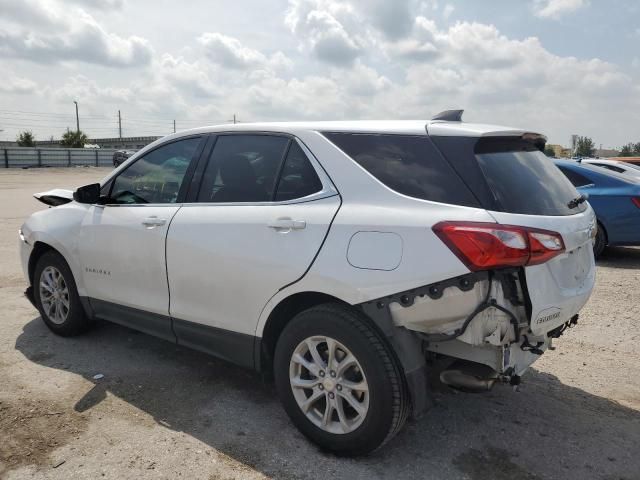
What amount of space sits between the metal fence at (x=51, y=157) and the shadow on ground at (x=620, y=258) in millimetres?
44312

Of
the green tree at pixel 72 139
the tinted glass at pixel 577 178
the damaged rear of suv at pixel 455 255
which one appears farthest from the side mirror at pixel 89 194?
the green tree at pixel 72 139

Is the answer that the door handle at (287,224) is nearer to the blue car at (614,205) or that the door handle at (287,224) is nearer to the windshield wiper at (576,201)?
the windshield wiper at (576,201)

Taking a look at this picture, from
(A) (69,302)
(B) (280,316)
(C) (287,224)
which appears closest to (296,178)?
(C) (287,224)

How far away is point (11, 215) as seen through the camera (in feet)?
42.2

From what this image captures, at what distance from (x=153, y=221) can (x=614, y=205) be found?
6867 millimetres

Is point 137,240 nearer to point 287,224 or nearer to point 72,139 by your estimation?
point 287,224

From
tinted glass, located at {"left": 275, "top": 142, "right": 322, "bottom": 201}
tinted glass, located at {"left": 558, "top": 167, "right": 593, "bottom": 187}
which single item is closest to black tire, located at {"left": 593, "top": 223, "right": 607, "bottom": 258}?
tinted glass, located at {"left": 558, "top": 167, "right": 593, "bottom": 187}

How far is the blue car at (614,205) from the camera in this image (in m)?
7.89

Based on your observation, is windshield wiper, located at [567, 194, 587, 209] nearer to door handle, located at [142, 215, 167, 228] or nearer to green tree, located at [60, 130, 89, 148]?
door handle, located at [142, 215, 167, 228]

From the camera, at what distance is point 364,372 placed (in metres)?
2.76

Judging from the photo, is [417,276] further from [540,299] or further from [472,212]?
[540,299]

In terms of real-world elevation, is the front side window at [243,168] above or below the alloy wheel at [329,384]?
above

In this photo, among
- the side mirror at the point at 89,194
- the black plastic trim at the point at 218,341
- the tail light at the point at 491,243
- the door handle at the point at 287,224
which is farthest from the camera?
the side mirror at the point at 89,194

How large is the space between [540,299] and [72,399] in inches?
116
